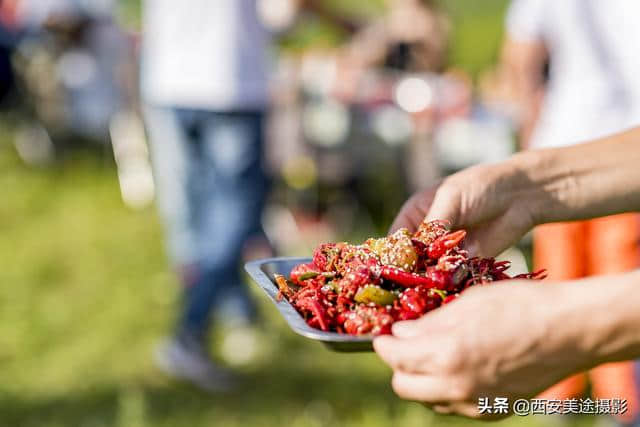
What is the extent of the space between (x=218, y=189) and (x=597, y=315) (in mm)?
2598

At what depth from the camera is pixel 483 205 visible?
200cm

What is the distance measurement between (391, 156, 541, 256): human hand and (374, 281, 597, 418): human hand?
50cm

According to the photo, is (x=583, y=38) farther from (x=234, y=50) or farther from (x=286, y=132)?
(x=286, y=132)

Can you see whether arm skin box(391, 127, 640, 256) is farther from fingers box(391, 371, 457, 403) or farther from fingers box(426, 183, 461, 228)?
fingers box(391, 371, 457, 403)

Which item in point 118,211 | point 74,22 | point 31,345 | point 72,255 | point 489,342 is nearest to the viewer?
point 489,342

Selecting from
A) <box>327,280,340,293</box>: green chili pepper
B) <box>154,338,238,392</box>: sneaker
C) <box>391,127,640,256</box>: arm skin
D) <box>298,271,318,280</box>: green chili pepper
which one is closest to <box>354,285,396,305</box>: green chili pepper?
<box>327,280,340,293</box>: green chili pepper

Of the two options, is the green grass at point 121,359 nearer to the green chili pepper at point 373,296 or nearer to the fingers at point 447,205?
the fingers at point 447,205

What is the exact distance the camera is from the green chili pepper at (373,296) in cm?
158

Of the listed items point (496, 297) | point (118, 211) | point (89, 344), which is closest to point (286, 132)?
point (118, 211)

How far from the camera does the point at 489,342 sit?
1.40 metres

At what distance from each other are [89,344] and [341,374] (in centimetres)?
116

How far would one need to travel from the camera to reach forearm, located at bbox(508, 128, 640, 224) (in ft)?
6.75

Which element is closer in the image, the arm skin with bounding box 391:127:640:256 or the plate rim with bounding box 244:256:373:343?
the plate rim with bounding box 244:256:373:343

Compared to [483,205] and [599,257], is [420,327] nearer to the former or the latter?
[483,205]
